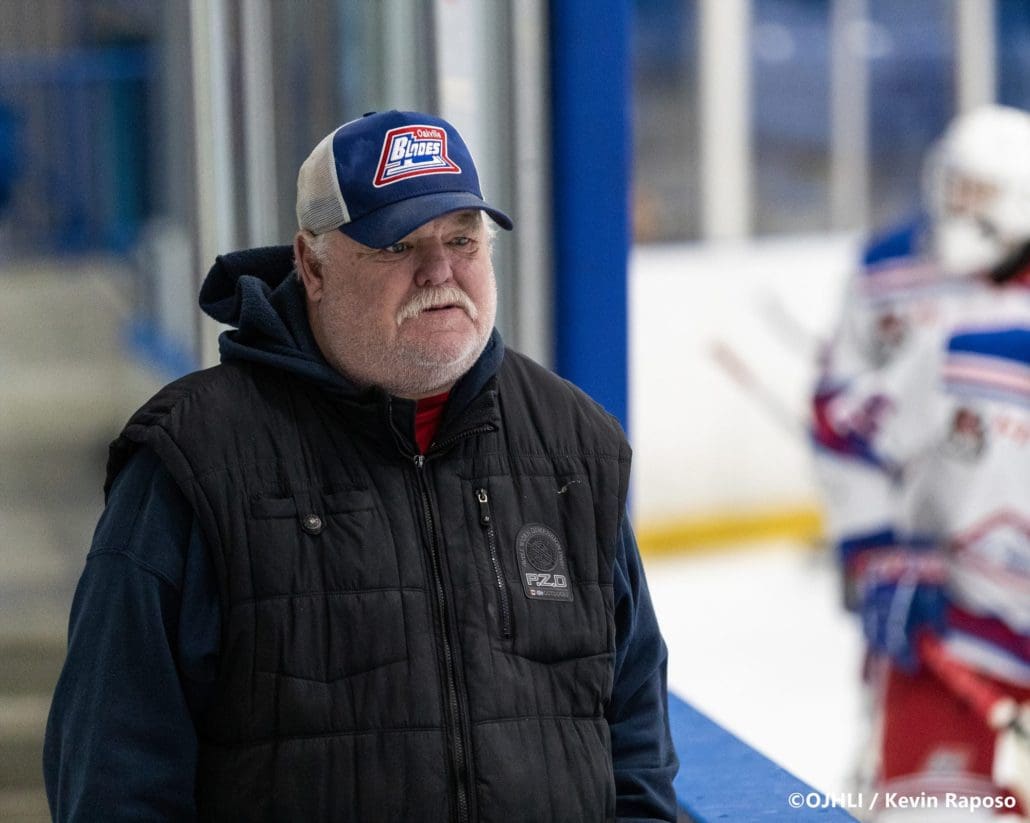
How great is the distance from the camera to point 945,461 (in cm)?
366

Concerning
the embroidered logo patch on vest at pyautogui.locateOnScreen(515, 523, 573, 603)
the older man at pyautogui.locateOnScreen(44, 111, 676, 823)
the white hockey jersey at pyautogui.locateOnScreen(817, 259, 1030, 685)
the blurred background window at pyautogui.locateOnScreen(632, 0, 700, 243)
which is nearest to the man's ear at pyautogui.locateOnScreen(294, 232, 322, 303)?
the older man at pyautogui.locateOnScreen(44, 111, 676, 823)

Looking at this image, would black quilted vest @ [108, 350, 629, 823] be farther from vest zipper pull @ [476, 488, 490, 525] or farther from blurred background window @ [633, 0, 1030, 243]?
blurred background window @ [633, 0, 1030, 243]

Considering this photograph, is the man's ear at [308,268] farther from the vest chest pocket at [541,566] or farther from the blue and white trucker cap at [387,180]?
the vest chest pocket at [541,566]

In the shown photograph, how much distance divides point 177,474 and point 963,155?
2.70 meters

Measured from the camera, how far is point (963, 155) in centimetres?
389

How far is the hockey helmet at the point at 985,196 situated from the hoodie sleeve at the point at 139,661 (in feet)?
8.55

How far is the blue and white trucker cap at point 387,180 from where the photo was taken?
5.53 feet

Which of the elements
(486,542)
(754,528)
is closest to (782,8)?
(754,528)

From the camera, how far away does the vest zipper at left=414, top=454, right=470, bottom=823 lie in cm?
164

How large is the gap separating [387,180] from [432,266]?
3.7 inches

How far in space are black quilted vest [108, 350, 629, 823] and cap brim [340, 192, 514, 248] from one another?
15 cm

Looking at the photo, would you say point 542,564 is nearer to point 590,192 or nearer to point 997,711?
point 590,192

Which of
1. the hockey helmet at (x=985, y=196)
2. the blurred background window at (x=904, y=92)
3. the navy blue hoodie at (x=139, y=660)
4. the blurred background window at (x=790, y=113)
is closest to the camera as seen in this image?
the navy blue hoodie at (x=139, y=660)

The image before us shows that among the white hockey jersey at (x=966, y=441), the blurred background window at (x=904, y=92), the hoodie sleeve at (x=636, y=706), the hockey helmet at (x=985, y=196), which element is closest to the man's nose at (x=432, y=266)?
the hoodie sleeve at (x=636, y=706)
